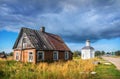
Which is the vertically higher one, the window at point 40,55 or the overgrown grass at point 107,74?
the window at point 40,55

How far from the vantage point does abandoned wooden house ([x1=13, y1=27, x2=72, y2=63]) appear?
26.4 metres

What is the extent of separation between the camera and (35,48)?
25.8m

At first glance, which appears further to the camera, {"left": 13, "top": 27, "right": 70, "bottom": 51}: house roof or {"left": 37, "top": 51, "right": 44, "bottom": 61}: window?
{"left": 13, "top": 27, "right": 70, "bottom": 51}: house roof

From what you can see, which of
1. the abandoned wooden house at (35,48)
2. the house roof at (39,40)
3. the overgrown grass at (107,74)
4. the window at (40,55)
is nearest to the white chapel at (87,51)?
the abandoned wooden house at (35,48)

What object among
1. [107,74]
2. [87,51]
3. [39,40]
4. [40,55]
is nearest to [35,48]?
[40,55]

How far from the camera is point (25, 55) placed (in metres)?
27.6

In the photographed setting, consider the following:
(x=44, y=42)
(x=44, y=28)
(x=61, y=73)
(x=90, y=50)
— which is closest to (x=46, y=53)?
(x=44, y=42)

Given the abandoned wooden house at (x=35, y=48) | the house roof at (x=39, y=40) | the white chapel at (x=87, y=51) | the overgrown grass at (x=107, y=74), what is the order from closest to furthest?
the overgrown grass at (x=107, y=74) → the abandoned wooden house at (x=35, y=48) → the house roof at (x=39, y=40) → the white chapel at (x=87, y=51)

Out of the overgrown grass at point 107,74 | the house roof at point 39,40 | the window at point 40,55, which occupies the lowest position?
the overgrown grass at point 107,74

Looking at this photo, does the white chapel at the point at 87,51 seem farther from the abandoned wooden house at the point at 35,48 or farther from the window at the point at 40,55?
the window at the point at 40,55

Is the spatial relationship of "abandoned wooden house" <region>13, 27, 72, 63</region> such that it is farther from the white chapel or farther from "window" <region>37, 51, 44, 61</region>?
the white chapel

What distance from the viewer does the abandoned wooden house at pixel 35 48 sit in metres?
26.4

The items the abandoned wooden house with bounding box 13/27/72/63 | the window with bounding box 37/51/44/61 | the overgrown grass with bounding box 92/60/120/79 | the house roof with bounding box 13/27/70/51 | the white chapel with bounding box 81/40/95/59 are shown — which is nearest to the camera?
the overgrown grass with bounding box 92/60/120/79

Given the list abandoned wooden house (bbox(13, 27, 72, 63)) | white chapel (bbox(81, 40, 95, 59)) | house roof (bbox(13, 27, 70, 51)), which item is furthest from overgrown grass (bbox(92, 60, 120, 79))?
white chapel (bbox(81, 40, 95, 59))
